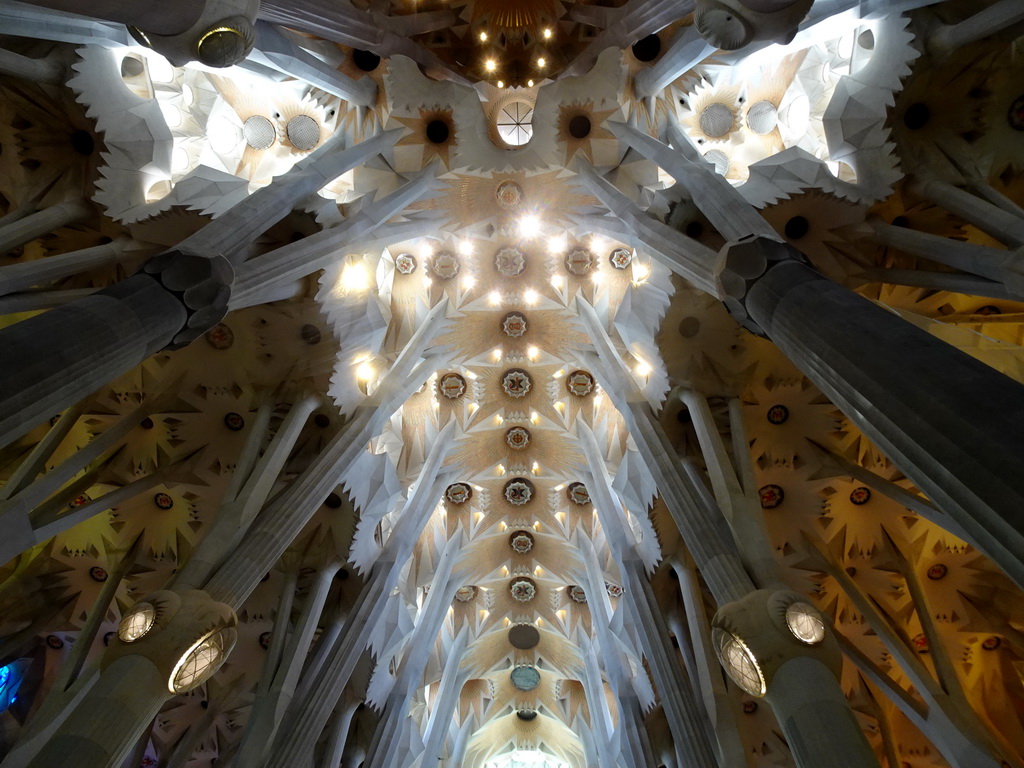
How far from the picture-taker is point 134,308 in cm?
582

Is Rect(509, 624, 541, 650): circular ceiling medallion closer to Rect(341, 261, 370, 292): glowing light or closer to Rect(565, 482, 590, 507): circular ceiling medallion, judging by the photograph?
Rect(565, 482, 590, 507): circular ceiling medallion

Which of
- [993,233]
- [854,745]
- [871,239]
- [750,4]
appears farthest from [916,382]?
[871,239]

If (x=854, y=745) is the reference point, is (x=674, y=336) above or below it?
above

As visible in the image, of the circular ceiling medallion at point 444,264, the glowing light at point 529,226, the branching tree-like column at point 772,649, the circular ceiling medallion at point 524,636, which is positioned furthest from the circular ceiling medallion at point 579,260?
the circular ceiling medallion at point 524,636

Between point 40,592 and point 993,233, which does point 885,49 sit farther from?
point 40,592

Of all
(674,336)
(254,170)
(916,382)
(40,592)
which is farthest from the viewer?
(40,592)

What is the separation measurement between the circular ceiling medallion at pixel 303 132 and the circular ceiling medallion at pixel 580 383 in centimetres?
860

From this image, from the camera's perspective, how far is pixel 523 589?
2105cm

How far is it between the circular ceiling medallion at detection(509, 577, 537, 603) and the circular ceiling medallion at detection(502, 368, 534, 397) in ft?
21.2

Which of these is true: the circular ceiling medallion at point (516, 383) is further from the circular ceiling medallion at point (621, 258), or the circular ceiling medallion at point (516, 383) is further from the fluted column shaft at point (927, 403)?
the fluted column shaft at point (927, 403)

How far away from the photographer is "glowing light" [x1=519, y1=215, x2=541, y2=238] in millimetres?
15407

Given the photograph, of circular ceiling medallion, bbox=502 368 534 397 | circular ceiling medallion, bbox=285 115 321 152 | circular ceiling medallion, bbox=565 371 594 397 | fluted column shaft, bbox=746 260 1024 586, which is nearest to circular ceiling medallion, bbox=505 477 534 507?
circular ceiling medallion, bbox=502 368 534 397

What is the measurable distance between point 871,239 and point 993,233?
Result: 177cm

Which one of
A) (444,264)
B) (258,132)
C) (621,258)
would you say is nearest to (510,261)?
(444,264)
